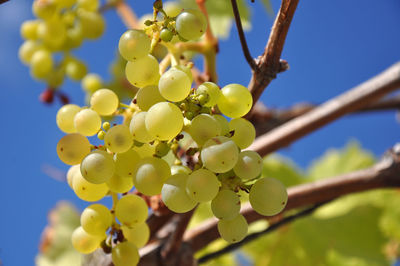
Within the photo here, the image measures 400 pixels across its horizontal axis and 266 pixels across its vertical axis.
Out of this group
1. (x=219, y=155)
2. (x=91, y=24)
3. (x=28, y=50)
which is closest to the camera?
(x=219, y=155)

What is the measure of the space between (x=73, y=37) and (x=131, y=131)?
21.6 inches

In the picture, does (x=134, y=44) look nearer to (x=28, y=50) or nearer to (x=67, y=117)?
(x=67, y=117)

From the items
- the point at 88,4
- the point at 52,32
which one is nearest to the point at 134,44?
the point at 88,4

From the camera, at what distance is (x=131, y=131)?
0.36 metres

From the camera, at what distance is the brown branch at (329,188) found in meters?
0.61

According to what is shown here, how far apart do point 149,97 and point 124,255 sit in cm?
16

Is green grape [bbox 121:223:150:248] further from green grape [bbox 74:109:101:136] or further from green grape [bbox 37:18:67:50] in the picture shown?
green grape [bbox 37:18:67:50]

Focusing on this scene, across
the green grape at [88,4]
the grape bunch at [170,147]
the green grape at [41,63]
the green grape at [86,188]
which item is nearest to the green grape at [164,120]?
the grape bunch at [170,147]

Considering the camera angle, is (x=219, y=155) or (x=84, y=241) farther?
(x=84, y=241)

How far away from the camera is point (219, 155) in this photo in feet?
1.02

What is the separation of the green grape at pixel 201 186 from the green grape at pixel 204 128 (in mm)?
27

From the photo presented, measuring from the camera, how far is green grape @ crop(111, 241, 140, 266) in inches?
16.0

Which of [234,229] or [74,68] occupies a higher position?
[74,68]

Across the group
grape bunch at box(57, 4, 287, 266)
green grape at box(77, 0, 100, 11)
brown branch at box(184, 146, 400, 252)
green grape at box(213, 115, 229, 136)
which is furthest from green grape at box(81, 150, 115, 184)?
green grape at box(77, 0, 100, 11)
